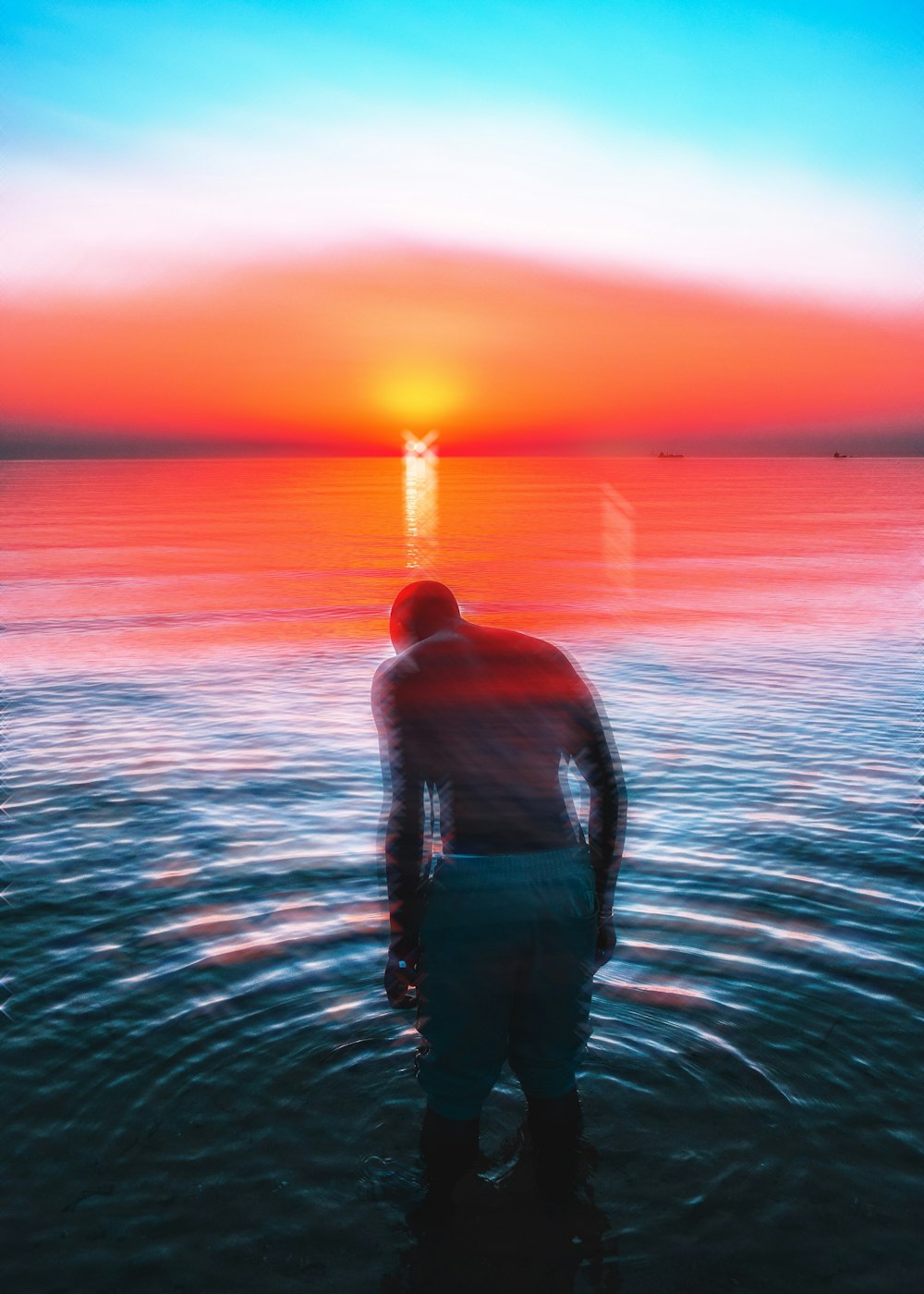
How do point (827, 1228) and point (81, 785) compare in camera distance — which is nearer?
point (827, 1228)

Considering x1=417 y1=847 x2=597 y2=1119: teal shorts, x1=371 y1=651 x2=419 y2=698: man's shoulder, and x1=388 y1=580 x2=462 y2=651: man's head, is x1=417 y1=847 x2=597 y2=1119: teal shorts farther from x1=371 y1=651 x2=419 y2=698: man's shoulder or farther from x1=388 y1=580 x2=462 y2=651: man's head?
x1=388 y1=580 x2=462 y2=651: man's head

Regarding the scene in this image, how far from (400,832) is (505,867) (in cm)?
40

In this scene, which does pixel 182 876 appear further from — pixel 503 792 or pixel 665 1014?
pixel 503 792

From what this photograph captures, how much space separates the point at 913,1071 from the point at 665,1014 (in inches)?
49.8

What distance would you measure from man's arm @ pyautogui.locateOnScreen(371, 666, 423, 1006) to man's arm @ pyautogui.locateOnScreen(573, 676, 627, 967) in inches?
24.8

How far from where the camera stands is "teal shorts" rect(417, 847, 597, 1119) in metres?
3.81

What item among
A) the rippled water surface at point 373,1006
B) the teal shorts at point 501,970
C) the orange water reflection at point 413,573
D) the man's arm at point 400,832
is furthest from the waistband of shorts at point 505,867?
the orange water reflection at point 413,573

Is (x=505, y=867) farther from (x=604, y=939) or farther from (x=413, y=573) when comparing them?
(x=413, y=573)

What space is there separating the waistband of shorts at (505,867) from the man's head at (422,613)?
80 centimetres

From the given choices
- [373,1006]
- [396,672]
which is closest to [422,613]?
[396,672]

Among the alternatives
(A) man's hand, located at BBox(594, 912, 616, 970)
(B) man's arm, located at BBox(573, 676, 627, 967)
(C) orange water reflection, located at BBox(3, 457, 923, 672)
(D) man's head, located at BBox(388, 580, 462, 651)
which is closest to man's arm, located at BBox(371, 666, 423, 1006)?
(D) man's head, located at BBox(388, 580, 462, 651)

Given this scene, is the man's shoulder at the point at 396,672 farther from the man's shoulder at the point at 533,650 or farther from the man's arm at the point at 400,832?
the man's shoulder at the point at 533,650

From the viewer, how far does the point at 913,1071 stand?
539cm

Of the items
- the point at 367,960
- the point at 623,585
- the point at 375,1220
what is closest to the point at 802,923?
the point at 367,960
